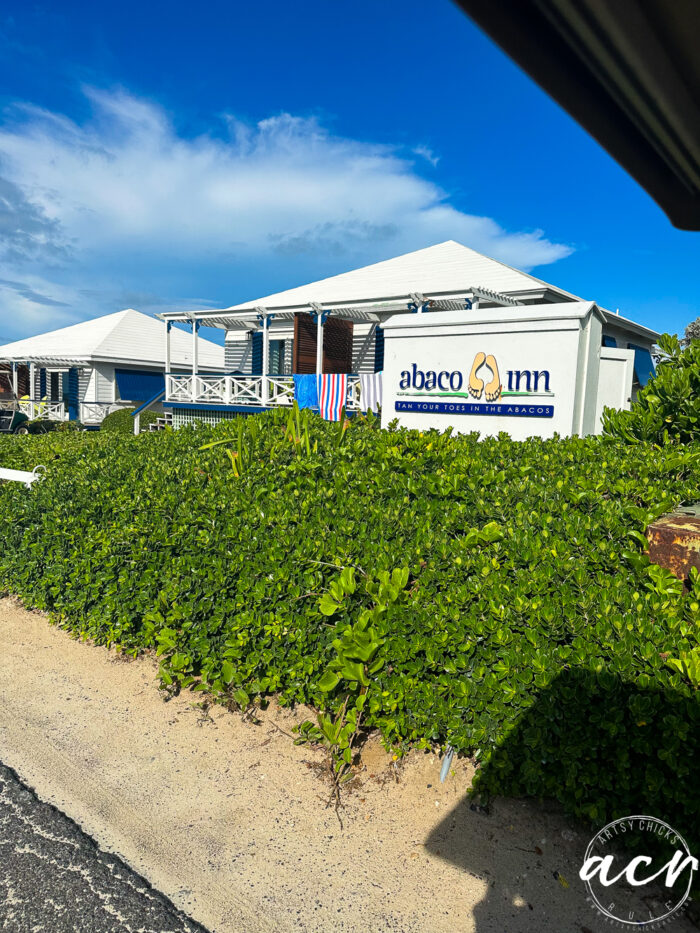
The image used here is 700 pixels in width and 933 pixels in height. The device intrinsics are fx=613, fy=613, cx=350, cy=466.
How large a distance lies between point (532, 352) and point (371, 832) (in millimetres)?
5130

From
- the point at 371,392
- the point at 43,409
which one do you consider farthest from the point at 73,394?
the point at 371,392

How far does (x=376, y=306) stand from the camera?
15.4 m

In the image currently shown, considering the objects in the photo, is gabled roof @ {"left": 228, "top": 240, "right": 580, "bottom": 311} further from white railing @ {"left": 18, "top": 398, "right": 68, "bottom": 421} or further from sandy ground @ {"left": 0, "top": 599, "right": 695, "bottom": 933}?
sandy ground @ {"left": 0, "top": 599, "right": 695, "bottom": 933}

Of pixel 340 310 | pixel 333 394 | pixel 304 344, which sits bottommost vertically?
pixel 333 394

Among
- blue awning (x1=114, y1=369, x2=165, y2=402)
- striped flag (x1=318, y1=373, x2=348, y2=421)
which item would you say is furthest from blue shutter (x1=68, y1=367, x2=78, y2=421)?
striped flag (x1=318, y1=373, x2=348, y2=421)

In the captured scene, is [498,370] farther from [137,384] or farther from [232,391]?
[137,384]

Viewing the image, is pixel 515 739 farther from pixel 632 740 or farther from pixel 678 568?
pixel 678 568

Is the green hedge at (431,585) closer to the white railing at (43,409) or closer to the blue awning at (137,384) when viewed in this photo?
the blue awning at (137,384)

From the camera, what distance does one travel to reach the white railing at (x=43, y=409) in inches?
1061

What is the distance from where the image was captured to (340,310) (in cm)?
1647

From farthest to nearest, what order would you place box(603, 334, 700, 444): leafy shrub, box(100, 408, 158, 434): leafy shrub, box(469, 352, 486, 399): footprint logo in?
box(100, 408, 158, 434): leafy shrub
box(469, 352, 486, 399): footprint logo
box(603, 334, 700, 444): leafy shrub

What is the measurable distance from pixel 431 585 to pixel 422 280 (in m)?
15.8

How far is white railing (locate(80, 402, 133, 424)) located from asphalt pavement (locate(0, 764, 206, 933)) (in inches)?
979

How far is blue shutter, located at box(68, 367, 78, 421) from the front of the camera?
27.5 metres
